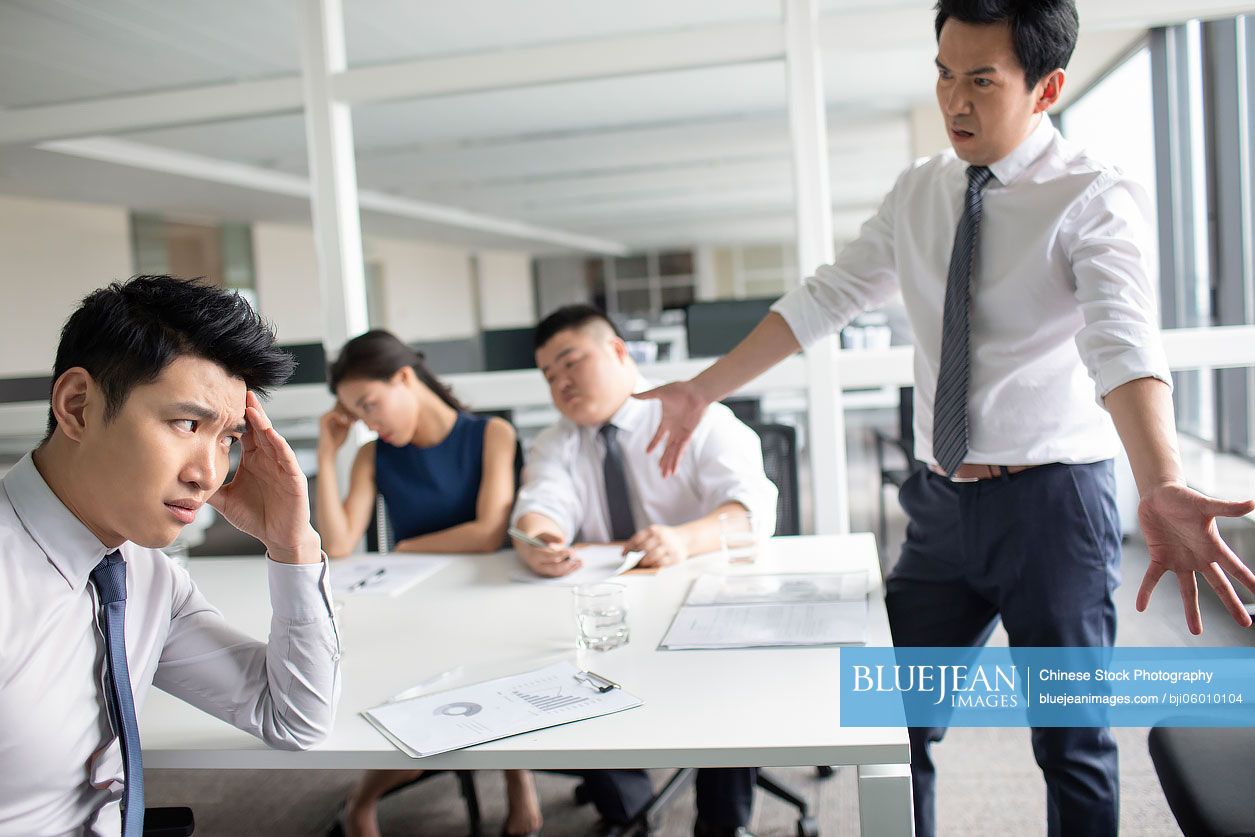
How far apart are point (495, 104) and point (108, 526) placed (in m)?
6.29

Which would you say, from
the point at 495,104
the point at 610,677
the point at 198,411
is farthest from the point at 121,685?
the point at 495,104

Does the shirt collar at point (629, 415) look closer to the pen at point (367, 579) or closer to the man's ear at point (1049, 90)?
the pen at point (367, 579)

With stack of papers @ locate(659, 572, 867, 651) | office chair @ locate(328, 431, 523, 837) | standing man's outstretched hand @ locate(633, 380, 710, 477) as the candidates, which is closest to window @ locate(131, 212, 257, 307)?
office chair @ locate(328, 431, 523, 837)

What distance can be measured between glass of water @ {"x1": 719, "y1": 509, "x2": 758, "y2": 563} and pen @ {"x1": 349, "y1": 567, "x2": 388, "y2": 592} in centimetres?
76

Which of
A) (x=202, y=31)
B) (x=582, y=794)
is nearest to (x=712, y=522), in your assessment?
(x=582, y=794)

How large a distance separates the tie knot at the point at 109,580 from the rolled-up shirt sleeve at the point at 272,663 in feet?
0.51

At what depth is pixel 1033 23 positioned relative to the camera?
1.53 m

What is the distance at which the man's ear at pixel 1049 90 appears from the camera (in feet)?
5.22

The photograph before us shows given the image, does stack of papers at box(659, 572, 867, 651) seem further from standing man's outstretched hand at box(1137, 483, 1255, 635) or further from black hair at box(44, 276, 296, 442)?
black hair at box(44, 276, 296, 442)

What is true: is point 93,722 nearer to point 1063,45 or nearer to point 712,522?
point 712,522

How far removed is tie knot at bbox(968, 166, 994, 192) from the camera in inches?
65.6

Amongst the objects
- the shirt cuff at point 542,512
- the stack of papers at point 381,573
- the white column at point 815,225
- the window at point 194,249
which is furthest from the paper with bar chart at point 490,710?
the window at point 194,249

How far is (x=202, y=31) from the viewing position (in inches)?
185

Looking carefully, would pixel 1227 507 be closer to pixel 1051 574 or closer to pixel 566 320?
pixel 1051 574
